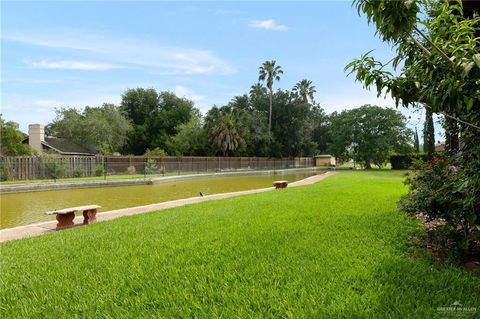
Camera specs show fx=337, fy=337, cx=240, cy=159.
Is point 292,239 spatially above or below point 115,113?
below

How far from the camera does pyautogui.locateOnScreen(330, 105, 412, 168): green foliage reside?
38.8 meters

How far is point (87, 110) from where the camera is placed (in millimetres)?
43750

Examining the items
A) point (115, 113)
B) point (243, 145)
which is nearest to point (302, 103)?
point (243, 145)

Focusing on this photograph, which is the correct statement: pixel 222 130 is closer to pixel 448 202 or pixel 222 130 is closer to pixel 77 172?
pixel 77 172

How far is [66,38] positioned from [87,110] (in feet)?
128

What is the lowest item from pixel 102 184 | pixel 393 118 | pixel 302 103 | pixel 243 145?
pixel 102 184

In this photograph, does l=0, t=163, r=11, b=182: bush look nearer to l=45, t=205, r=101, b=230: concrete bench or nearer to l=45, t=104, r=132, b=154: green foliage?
l=45, t=104, r=132, b=154: green foliage

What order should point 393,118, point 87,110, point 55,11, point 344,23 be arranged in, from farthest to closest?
point 87,110
point 393,118
point 55,11
point 344,23

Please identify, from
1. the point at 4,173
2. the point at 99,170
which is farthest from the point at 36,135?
the point at 4,173

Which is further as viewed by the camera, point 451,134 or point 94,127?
point 94,127

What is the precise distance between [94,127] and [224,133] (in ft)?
49.7

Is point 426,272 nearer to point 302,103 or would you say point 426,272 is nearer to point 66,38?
point 66,38

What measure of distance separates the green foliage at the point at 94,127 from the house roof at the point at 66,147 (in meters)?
1.38

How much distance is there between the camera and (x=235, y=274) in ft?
11.1
